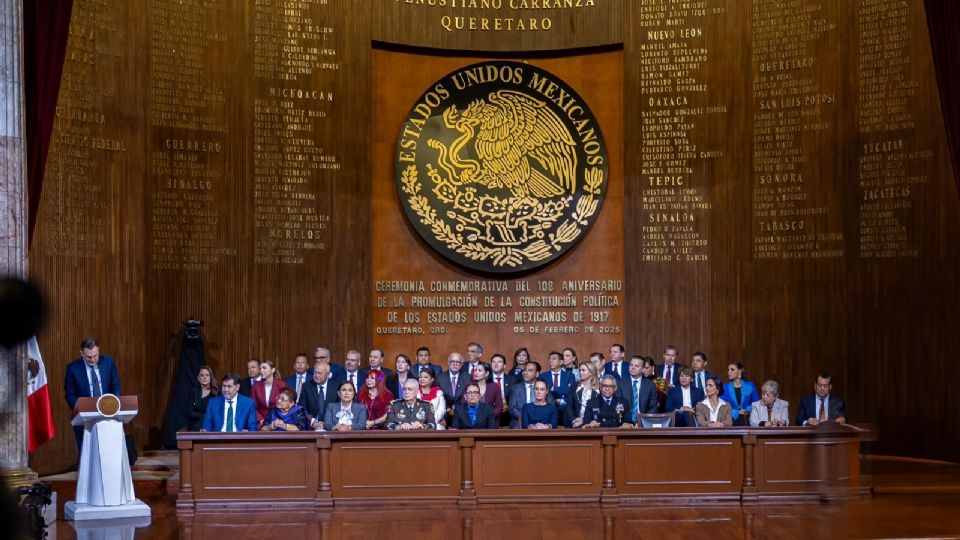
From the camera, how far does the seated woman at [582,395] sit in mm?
9211

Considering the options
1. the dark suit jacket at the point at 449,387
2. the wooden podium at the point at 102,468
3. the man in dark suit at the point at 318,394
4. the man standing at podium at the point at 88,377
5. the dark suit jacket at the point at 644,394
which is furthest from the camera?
the dark suit jacket at the point at 449,387

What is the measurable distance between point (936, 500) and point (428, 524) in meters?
4.28

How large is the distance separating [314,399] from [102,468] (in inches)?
91.5

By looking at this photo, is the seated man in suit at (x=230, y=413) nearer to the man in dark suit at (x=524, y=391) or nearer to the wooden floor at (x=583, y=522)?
the wooden floor at (x=583, y=522)

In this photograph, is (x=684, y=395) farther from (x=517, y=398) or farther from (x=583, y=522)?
(x=583, y=522)

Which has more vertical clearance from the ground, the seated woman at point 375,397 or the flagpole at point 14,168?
the flagpole at point 14,168

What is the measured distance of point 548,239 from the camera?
1239cm

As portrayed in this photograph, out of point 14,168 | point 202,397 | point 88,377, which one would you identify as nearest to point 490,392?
point 202,397

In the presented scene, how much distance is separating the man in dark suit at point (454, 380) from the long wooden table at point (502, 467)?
5.35ft

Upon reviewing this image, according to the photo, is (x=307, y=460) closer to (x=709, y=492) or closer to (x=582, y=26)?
(x=709, y=492)

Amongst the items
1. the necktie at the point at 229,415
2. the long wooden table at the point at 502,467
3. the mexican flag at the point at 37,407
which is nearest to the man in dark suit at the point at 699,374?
the long wooden table at the point at 502,467

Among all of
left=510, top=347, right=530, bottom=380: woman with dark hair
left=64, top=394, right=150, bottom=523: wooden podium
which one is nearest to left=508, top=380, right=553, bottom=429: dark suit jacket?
left=510, top=347, right=530, bottom=380: woman with dark hair

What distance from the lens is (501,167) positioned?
12.5 metres

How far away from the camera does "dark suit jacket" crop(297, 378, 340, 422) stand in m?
9.59
